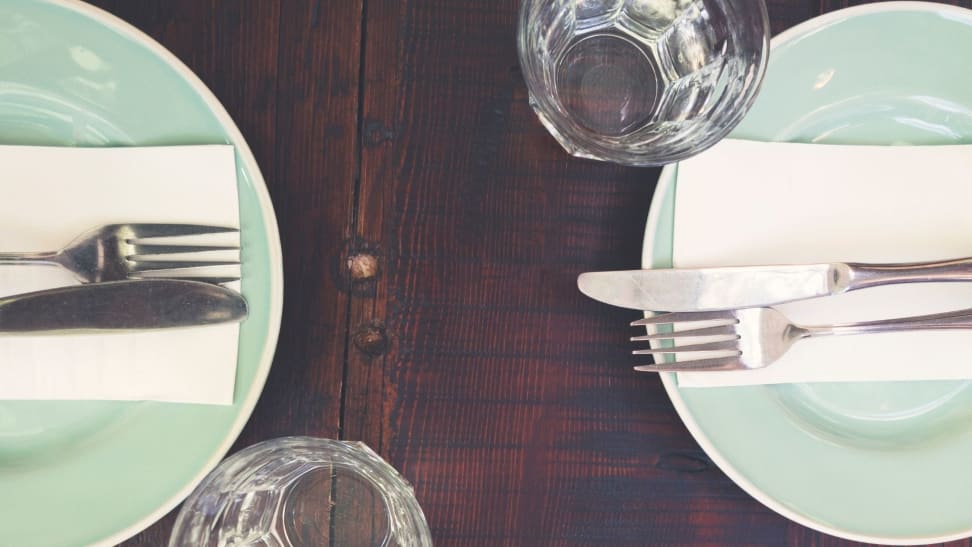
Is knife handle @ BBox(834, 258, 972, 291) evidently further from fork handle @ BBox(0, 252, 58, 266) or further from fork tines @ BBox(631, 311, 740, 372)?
fork handle @ BBox(0, 252, 58, 266)

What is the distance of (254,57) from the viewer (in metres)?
0.55

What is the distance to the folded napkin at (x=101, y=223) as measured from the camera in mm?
505

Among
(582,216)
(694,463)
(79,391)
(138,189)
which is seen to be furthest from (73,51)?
(694,463)

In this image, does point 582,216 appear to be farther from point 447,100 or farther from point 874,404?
point 874,404

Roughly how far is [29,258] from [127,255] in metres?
0.06

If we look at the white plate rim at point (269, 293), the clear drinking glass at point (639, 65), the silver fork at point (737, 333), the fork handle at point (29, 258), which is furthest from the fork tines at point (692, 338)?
the fork handle at point (29, 258)

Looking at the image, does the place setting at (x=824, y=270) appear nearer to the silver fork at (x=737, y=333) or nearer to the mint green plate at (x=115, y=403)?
the silver fork at (x=737, y=333)

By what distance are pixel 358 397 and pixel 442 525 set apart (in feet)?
0.38

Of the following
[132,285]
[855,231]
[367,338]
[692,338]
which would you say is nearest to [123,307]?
[132,285]

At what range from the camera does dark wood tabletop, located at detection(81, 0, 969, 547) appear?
0.56 meters

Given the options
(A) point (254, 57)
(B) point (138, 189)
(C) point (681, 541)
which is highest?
(A) point (254, 57)

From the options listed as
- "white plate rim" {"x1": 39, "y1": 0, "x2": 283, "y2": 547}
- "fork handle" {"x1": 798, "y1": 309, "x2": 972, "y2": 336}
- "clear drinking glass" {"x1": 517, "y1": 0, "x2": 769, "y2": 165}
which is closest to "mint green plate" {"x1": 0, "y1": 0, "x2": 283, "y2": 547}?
"white plate rim" {"x1": 39, "y1": 0, "x2": 283, "y2": 547}

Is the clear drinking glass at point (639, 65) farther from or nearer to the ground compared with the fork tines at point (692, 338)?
farther from the ground

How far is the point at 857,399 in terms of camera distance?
56cm
